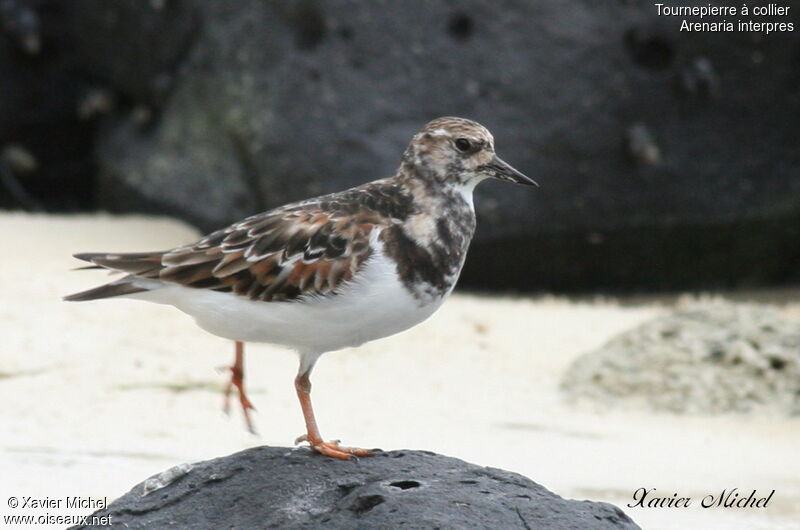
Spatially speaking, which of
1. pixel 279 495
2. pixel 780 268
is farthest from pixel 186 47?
pixel 279 495

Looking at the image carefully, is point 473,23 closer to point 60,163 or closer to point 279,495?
point 60,163

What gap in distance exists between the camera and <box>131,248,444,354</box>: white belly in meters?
4.71

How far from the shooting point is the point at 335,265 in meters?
4.80

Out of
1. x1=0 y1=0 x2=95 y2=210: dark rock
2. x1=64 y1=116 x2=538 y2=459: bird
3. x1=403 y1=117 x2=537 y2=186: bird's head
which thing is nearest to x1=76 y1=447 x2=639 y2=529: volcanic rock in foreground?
x1=64 y1=116 x2=538 y2=459: bird

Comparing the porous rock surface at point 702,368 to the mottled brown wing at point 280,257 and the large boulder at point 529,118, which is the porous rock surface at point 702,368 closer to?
the large boulder at point 529,118

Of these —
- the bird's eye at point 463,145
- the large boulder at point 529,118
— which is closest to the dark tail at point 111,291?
the bird's eye at point 463,145

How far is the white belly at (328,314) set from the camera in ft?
15.5

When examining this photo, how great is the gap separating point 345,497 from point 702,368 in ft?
13.1

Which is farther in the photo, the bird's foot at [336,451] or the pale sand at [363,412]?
the pale sand at [363,412]

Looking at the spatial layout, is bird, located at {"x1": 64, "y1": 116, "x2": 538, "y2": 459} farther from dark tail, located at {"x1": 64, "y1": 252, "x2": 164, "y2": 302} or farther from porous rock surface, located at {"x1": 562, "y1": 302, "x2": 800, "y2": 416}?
porous rock surface, located at {"x1": 562, "y1": 302, "x2": 800, "y2": 416}

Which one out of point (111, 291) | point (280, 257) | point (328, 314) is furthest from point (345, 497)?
point (111, 291)

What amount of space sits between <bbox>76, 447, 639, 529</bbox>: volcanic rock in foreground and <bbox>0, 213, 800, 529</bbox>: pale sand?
1.16 metres

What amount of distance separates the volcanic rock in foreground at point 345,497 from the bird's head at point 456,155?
1.10 metres

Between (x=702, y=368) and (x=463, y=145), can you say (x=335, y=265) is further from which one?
(x=702, y=368)
